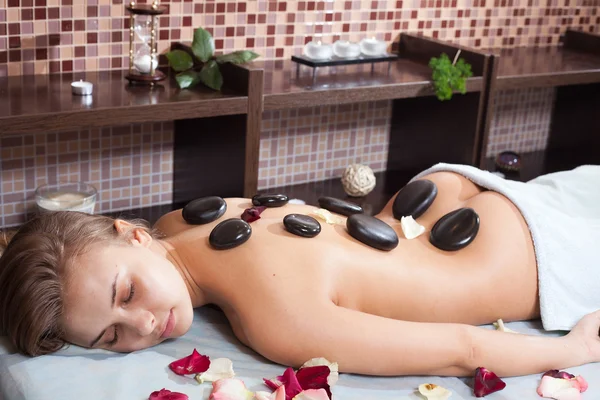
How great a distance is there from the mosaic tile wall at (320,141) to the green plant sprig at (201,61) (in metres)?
0.50

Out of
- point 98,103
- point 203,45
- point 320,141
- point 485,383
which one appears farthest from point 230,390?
point 320,141

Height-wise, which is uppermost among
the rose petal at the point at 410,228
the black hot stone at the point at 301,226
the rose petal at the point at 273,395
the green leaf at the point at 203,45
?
the green leaf at the point at 203,45

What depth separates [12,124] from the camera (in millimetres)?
2123

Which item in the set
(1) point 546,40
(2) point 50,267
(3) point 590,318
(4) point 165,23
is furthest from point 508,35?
(2) point 50,267

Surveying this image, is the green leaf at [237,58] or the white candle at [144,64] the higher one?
the green leaf at [237,58]

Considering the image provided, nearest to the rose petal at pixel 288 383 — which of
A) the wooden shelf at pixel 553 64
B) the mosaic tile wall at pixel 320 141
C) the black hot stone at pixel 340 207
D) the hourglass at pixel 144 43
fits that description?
the black hot stone at pixel 340 207

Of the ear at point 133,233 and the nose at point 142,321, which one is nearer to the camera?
the nose at point 142,321

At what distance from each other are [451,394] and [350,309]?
27 cm

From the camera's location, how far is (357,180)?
10.1 feet

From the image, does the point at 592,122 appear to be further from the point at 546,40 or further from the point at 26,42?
the point at 26,42

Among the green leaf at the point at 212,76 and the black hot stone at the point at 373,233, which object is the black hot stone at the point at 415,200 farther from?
the green leaf at the point at 212,76

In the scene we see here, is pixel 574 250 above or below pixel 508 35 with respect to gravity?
below

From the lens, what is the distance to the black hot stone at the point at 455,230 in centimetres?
198

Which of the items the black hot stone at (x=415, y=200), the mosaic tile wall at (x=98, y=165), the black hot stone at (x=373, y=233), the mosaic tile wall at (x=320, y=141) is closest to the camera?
the black hot stone at (x=373, y=233)
